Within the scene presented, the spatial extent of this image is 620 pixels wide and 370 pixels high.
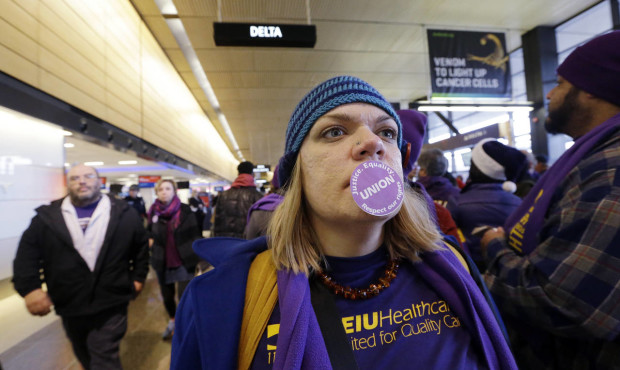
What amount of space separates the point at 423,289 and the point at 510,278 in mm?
524

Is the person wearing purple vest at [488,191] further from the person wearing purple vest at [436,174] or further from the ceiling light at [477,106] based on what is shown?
the ceiling light at [477,106]

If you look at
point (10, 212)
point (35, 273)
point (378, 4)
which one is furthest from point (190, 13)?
point (35, 273)

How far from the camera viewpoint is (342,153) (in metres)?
0.79

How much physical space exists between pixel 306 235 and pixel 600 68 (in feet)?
4.39

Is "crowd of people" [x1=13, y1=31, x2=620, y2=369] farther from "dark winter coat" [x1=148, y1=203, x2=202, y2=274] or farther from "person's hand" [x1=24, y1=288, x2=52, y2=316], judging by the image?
"dark winter coat" [x1=148, y1=203, x2=202, y2=274]

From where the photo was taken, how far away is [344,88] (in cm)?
85

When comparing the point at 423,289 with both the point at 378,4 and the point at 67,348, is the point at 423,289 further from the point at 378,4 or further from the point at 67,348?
the point at 378,4

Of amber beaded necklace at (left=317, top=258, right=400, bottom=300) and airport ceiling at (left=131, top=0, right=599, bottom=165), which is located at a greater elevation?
airport ceiling at (left=131, top=0, right=599, bottom=165)

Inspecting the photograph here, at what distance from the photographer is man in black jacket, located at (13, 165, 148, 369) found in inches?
85.4

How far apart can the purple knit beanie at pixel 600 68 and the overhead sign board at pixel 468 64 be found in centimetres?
395

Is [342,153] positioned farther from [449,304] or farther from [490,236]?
[490,236]

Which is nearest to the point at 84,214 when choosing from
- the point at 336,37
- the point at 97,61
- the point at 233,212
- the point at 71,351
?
the point at 233,212

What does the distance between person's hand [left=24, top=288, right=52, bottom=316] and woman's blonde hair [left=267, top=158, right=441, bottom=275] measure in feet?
7.15

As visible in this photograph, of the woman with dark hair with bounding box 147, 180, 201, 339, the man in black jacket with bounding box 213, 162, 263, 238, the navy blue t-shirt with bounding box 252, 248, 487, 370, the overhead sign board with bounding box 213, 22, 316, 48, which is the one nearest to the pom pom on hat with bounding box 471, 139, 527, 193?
the navy blue t-shirt with bounding box 252, 248, 487, 370
